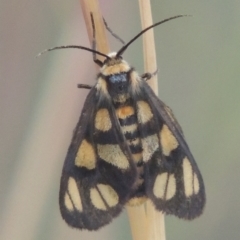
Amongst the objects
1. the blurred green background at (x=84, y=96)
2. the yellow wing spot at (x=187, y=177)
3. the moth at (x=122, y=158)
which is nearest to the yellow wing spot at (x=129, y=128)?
the moth at (x=122, y=158)

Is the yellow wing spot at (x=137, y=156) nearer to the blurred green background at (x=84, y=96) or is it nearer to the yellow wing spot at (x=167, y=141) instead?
the yellow wing spot at (x=167, y=141)

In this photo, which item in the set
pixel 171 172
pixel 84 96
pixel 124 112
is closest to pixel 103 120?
pixel 124 112

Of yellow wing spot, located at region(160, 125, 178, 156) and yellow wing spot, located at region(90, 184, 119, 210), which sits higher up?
yellow wing spot, located at region(160, 125, 178, 156)

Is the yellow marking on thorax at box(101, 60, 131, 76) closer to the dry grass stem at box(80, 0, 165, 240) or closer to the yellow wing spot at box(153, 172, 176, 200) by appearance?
the dry grass stem at box(80, 0, 165, 240)

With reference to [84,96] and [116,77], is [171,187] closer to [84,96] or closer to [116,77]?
[116,77]

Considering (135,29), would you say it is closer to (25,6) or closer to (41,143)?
(25,6)

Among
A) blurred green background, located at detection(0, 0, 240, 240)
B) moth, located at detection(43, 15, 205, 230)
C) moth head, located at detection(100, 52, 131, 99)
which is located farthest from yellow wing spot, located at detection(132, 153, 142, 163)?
blurred green background, located at detection(0, 0, 240, 240)
